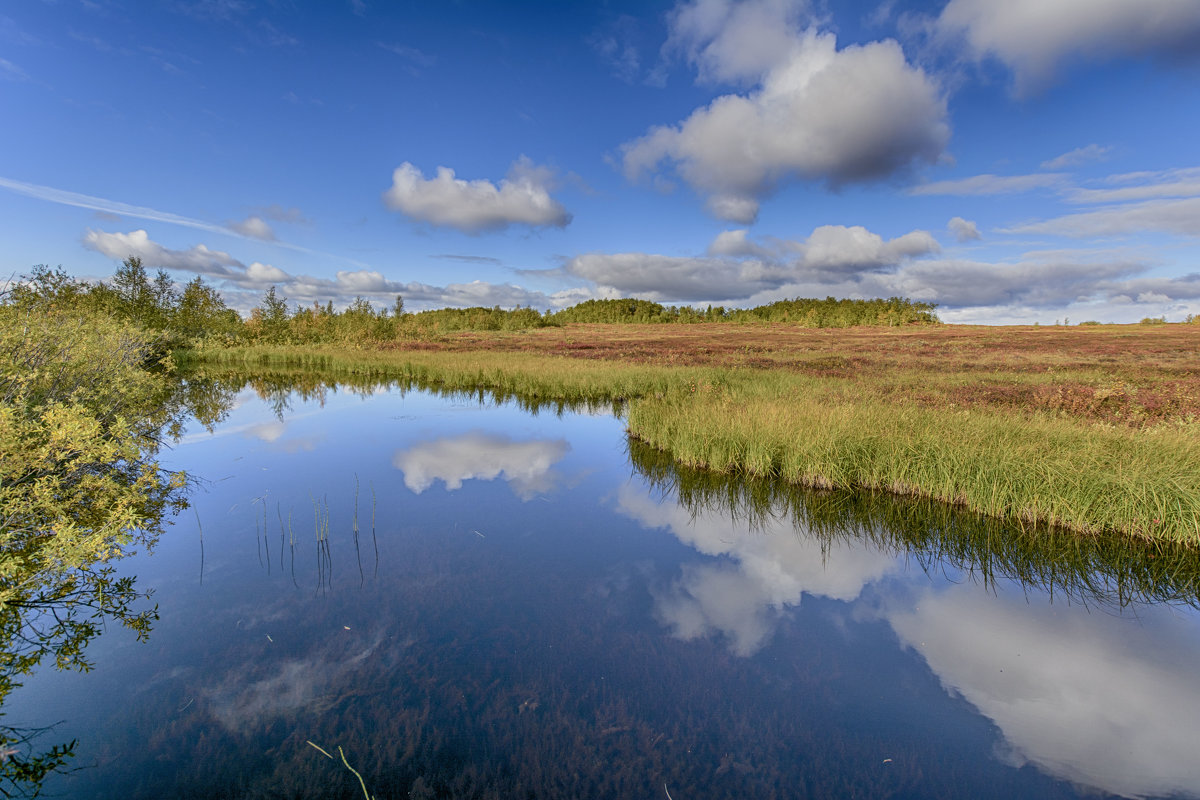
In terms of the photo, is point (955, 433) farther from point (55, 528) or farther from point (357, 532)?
point (55, 528)

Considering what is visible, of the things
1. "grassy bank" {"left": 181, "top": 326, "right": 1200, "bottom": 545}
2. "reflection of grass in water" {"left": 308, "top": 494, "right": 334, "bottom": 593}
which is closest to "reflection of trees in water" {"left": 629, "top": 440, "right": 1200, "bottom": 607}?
"grassy bank" {"left": 181, "top": 326, "right": 1200, "bottom": 545}

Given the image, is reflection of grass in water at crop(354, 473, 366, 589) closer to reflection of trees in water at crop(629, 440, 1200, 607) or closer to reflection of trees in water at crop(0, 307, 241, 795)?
reflection of trees in water at crop(0, 307, 241, 795)

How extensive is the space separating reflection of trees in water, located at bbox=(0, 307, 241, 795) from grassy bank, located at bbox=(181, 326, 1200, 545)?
1054 cm

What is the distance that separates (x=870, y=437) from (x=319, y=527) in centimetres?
1120

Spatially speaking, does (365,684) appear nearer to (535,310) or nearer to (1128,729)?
(1128,729)

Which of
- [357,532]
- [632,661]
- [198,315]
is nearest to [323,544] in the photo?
[357,532]

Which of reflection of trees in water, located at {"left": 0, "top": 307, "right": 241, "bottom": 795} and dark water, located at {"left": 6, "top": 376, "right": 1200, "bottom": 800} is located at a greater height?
reflection of trees in water, located at {"left": 0, "top": 307, "right": 241, "bottom": 795}

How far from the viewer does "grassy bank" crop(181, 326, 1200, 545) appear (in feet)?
25.4

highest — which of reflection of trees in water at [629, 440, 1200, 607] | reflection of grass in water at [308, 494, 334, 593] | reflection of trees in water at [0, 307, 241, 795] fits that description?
reflection of trees in water at [0, 307, 241, 795]

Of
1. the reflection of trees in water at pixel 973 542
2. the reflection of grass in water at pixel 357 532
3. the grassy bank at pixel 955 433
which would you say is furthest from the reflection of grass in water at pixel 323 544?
the grassy bank at pixel 955 433

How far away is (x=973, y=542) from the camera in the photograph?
7.70 m

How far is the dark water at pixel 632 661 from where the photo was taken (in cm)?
367

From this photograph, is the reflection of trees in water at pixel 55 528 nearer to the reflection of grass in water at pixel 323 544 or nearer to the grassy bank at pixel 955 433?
the reflection of grass in water at pixel 323 544

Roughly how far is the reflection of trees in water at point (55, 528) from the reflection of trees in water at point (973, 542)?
8378 millimetres
